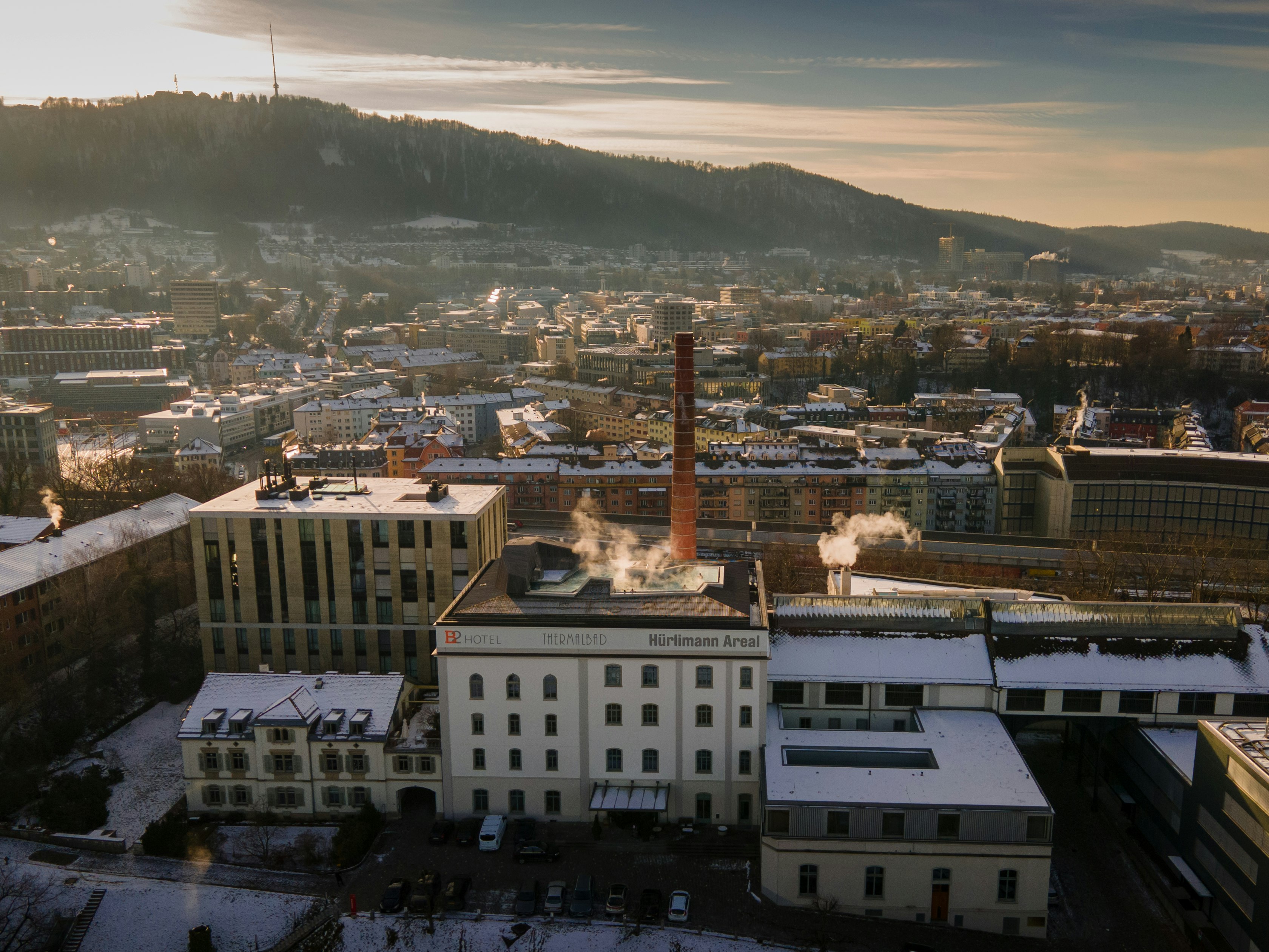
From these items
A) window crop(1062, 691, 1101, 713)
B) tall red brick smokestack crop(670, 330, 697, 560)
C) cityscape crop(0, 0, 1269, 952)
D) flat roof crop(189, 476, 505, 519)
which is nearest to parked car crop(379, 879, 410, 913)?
cityscape crop(0, 0, 1269, 952)

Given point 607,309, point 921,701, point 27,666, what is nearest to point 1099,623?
point 921,701

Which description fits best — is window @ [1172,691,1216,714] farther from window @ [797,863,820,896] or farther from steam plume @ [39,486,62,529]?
steam plume @ [39,486,62,529]

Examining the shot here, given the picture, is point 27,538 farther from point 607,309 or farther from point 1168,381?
point 607,309

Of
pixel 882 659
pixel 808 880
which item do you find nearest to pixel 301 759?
pixel 808 880

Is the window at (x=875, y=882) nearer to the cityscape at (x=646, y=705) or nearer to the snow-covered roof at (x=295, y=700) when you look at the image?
the cityscape at (x=646, y=705)

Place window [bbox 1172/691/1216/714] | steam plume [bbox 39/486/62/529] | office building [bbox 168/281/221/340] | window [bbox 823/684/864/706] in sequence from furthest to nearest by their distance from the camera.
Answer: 1. office building [bbox 168/281/221/340]
2. steam plume [bbox 39/486/62/529]
3. window [bbox 823/684/864/706]
4. window [bbox 1172/691/1216/714]

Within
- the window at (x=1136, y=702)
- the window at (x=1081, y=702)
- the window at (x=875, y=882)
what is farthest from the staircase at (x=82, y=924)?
the window at (x=1136, y=702)

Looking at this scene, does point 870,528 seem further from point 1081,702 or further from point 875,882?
point 875,882
